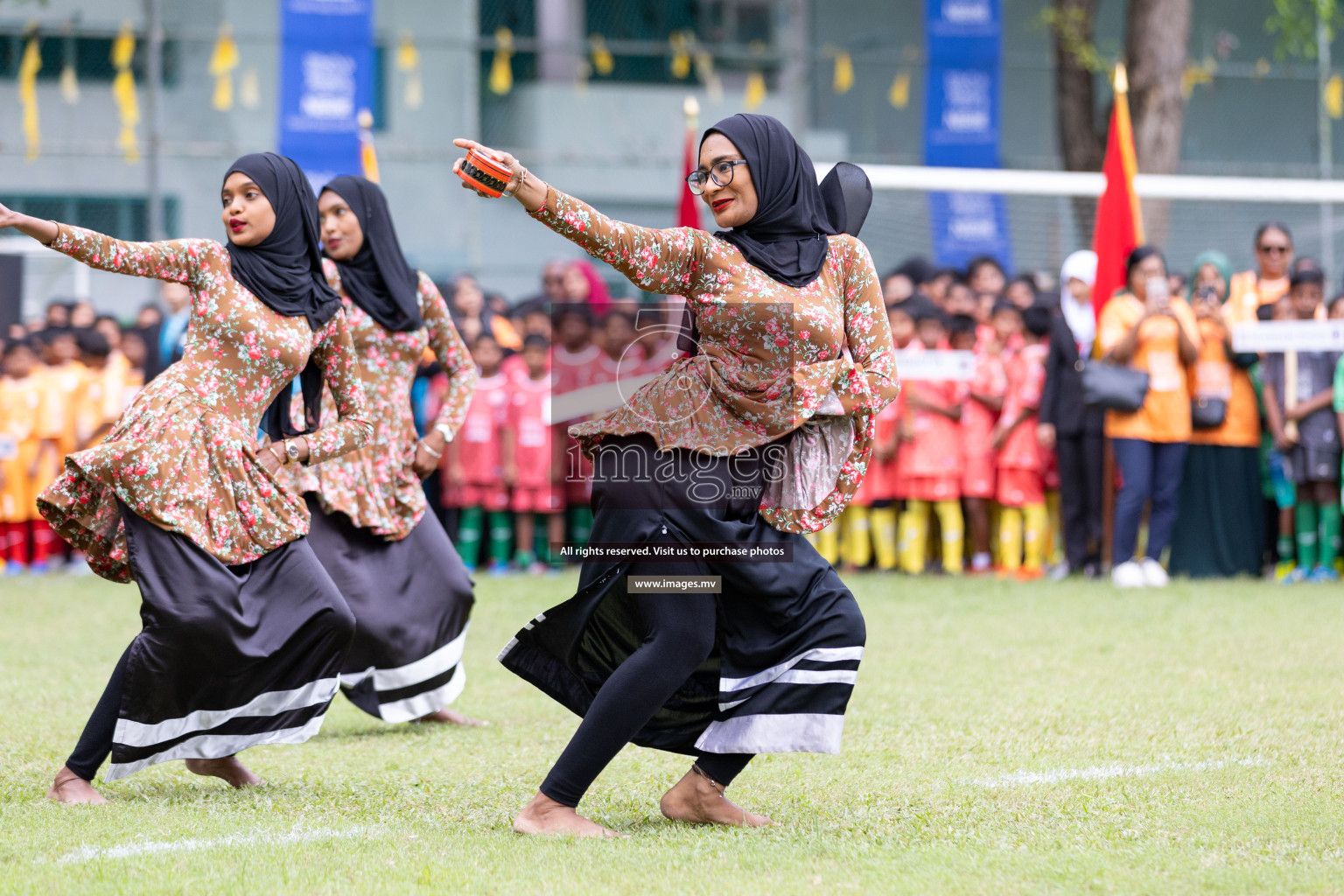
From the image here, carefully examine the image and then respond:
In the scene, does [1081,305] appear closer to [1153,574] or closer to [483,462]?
[1153,574]

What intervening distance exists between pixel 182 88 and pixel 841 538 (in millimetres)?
11936

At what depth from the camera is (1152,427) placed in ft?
32.4

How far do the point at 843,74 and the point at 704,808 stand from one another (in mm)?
15635

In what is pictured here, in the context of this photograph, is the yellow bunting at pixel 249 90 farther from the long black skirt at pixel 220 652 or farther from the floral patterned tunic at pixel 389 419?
the long black skirt at pixel 220 652

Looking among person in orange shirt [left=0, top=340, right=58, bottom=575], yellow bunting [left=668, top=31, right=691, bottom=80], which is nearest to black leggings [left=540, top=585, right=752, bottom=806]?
person in orange shirt [left=0, top=340, right=58, bottom=575]

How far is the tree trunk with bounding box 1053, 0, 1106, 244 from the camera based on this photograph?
51.1ft

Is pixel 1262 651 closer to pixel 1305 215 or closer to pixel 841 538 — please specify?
pixel 841 538

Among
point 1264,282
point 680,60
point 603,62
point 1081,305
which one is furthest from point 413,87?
point 1264,282

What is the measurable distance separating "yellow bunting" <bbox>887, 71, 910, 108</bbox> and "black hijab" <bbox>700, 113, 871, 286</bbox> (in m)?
16.0

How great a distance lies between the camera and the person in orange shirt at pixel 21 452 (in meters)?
11.7

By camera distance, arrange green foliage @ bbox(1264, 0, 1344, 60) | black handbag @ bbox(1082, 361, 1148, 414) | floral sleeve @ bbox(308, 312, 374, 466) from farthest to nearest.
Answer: green foliage @ bbox(1264, 0, 1344, 60) → black handbag @ bbox(1082, 361, 1148, 414) → floral sleeve @ bbox(308, 312, 374, 466)

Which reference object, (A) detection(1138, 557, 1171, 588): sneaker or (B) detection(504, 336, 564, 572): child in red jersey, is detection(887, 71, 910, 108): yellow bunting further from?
(A) detection(1138, 557, 1171, 588): sneaker

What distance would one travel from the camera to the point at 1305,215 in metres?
17.8

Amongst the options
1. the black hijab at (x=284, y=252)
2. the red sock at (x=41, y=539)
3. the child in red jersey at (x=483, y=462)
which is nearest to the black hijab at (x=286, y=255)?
the black hijab at (x=284, y=252)
